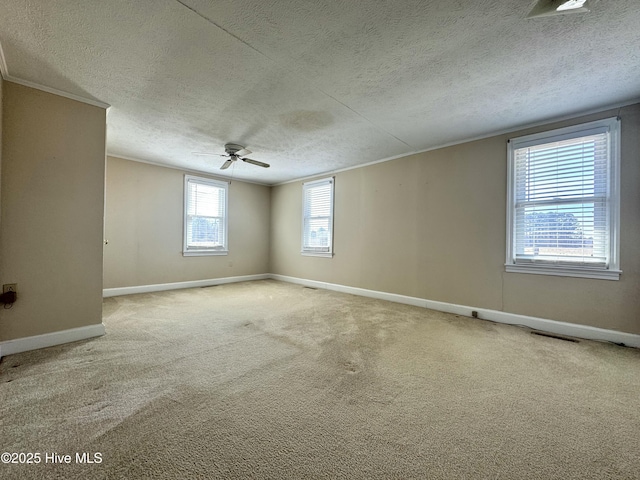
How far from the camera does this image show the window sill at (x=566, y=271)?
2.77 meters

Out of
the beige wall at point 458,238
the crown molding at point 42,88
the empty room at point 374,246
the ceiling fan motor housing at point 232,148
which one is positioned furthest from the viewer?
the ceiling fan motor housing at point 232,148

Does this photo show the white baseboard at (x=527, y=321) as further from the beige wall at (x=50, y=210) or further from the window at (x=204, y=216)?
the beige wall at (x=50, y=210)

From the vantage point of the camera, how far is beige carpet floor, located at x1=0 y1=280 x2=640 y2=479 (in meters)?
1.24

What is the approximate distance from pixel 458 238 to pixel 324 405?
10.2ft

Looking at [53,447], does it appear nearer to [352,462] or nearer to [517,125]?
[352,462]

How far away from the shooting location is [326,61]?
2125 mm

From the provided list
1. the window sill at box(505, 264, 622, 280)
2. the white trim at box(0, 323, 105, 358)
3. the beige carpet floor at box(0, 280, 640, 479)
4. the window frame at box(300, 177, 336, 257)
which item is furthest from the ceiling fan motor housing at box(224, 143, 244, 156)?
the window sill at box(505, 264, 622, 280)

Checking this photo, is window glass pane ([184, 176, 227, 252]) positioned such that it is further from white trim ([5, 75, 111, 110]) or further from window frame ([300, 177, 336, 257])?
white trim ([5, 75, 111, 110])

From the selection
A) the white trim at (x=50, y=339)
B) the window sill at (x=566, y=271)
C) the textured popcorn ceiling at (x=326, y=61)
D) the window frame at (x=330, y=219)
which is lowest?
the white trim at (x=50, y=339)

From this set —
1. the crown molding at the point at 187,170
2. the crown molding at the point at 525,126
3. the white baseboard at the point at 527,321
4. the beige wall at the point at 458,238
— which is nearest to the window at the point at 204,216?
the crown molding at the point at 187,170

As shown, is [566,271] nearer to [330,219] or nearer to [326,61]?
[326,61]

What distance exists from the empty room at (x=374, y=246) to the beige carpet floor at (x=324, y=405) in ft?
0.05

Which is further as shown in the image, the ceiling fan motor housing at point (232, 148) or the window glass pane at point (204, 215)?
the window glass pane at point (204, 215)

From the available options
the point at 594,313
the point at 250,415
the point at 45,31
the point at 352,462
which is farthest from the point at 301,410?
the point at 594,313
